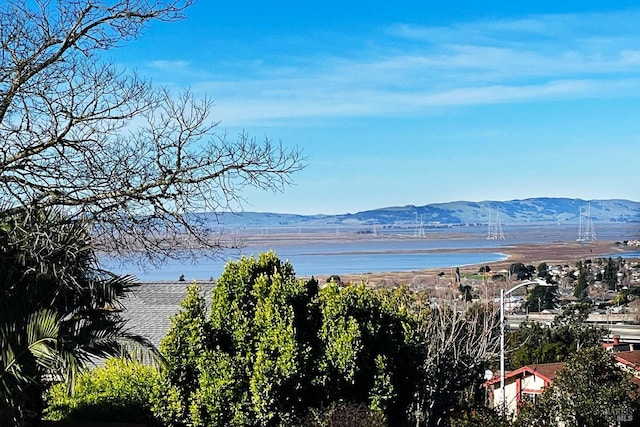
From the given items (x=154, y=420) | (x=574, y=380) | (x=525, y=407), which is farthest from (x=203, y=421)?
(x=574, y=380)

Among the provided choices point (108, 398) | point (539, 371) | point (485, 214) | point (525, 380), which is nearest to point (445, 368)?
point (108, 398)

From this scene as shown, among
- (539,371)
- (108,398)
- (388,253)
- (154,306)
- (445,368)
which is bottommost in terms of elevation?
(539,371)

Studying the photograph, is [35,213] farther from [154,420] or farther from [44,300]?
[154,420]

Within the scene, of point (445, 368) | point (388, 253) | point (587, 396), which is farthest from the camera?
point (388, 253)

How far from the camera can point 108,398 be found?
13.0 m

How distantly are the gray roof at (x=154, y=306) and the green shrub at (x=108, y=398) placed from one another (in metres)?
3.62

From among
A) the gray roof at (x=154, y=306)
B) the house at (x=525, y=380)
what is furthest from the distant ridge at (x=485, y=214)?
the gray roof at (x=154, y=306)

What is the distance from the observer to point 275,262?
11.4 meters

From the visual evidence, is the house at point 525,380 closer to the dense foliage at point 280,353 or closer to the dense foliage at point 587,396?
the dense foliage at point 587,396

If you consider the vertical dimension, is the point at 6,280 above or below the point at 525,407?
above

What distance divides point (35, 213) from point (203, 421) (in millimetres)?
4407

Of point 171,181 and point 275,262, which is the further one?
point 275,262

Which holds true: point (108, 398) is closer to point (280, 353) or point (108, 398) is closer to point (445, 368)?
point (280, 353)

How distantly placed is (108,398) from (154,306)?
5.33 metres
